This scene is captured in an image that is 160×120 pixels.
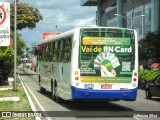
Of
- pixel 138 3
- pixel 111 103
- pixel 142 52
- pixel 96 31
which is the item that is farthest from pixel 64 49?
pixel 138 3

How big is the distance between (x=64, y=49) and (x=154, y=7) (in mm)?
52709

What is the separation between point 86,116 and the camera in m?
15.9

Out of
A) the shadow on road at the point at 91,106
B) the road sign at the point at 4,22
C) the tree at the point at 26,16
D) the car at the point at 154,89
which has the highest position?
the tree at the point at 26,16

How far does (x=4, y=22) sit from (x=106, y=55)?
549 cm

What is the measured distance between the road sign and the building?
47.0 metres

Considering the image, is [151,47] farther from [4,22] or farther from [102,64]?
[4,22]

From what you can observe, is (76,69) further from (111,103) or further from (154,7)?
Result: (154,7)

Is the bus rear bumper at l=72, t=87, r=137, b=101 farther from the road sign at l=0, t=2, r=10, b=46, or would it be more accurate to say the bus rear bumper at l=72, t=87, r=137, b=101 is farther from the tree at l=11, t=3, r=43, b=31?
the tree at l=11, t=3, r=43, b=31

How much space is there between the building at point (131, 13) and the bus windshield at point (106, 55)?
42291 millimetres

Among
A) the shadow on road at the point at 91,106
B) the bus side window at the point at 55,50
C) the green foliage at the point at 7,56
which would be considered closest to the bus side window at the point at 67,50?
the shadow on road at the point at 91,106

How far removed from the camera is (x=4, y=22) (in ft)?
43.8

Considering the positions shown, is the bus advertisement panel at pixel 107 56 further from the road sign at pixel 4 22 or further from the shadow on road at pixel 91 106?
the road sign at pixel 4 22

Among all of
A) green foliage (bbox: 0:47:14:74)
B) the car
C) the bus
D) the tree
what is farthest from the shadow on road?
the tree

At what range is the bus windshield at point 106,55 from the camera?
690 inches
